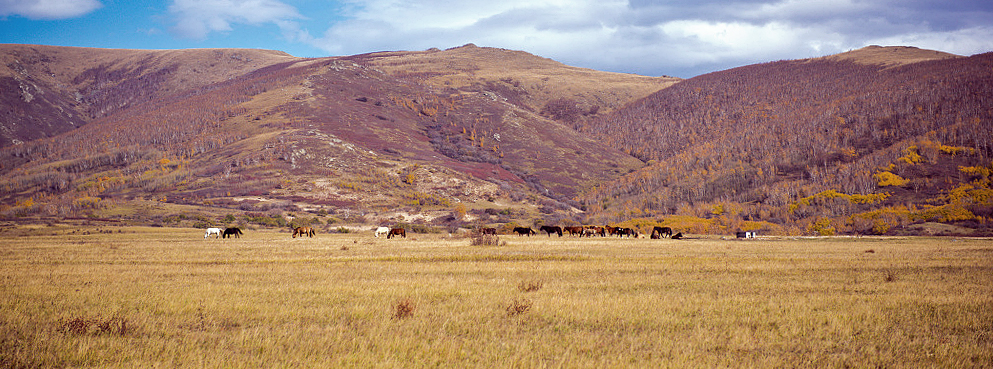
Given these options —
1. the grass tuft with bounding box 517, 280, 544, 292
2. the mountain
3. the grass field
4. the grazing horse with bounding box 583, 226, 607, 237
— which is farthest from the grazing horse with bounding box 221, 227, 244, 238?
the mountain

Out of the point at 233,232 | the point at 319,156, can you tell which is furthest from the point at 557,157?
the point at 233,232

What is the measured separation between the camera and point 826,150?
11156 centimetres

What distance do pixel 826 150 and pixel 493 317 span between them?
123 m

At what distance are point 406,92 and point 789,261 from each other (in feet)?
581

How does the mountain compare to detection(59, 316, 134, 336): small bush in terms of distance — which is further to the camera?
the mountain

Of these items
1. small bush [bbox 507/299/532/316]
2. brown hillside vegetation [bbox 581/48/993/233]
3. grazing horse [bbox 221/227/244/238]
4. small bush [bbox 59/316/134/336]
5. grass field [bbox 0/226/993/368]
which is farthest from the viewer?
brown hillside vegetation [bbox 581/48/993/233]

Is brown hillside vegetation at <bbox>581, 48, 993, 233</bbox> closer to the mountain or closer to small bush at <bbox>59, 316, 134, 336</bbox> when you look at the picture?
the mountain

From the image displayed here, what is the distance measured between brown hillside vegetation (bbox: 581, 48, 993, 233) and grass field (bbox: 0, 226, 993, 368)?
56.2 metres

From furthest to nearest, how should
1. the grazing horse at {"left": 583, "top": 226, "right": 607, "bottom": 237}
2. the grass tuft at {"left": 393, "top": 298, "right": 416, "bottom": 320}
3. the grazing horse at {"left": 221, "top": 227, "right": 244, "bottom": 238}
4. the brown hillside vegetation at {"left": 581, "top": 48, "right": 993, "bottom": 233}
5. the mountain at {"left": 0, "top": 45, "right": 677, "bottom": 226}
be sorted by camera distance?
1. the mountain at {"left": 0, "top": 45, "right": 677, "bottom": 226}
2. the brown hillside vegetation at {"left": 581, "top": 48, "right": 993, "bottom": 233}
3. the grazing horse at {"left": 583, "top": 226, "right": 607, "bottom": 237}
4. the grazing horse at {"left": 221, "top": 227, "right": 244, "bottom": 238}
5. the grass tuft at {"left": 393, "top": 298, "right": 416, "bottom": 320}

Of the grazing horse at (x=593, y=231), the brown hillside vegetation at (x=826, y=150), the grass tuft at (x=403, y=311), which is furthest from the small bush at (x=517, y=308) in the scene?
the brown hillside vegetation at (x=826, y=150)

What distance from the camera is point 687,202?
10762 centimetres

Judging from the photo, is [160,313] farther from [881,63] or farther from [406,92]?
[881,63]

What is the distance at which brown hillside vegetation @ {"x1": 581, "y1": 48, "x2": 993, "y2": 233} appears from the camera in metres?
79.0

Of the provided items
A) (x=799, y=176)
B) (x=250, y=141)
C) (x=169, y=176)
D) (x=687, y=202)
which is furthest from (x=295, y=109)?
(x=799, y=176)
